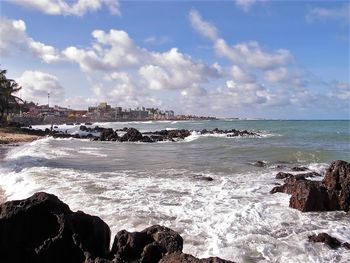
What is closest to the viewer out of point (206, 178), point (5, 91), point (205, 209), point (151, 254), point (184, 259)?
point (184, 259)

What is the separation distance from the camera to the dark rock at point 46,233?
5.89 meters

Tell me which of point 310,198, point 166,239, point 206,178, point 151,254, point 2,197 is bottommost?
point 2,197

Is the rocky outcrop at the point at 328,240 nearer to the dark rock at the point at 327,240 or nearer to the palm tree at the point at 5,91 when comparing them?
the dark rock at the point at 327,240

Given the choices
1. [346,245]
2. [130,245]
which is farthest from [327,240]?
[130,245]

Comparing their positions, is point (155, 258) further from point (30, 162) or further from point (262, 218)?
point (30, 162)

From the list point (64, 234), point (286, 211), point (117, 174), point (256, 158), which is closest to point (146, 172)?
point (117, 174)

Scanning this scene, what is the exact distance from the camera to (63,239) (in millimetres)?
5941

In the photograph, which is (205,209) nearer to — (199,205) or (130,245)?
(199,205)

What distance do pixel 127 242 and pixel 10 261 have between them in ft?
5.46

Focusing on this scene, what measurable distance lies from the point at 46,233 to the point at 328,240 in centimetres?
573

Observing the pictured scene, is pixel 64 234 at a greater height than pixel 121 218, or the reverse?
pixel 64 234

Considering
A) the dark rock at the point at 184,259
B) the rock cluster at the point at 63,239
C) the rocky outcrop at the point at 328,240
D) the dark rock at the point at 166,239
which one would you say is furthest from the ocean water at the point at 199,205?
the dark rock at the point at 184,259

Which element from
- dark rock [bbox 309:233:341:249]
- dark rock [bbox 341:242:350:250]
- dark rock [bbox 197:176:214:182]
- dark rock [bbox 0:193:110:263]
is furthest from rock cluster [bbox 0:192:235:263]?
dark rock [bbox 197:176:214:182]

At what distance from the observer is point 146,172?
62.3 ft
